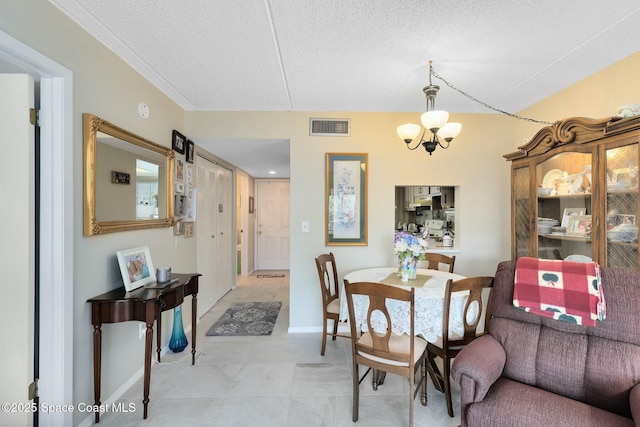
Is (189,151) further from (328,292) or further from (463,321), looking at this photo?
(463,321)

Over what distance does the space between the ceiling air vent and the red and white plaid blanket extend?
6.94ft

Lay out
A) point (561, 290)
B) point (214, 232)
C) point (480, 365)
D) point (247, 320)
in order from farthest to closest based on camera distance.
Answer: point (214, 232)
point (247, 320)
point (561, 290)
point (480, 365)

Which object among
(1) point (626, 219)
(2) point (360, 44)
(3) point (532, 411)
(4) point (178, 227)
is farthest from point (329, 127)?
(3) point (532, 411)

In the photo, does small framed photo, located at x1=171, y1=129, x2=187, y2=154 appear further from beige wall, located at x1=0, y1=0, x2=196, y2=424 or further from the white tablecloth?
the white tablecloth

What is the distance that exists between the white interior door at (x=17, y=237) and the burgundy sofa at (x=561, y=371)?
2.29 meters

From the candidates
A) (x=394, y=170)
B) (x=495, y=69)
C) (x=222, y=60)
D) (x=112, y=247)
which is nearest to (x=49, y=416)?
(x=112, y=247)

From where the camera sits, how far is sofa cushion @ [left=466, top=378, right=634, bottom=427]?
1.21 m

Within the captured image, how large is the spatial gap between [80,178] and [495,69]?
10.0 feet

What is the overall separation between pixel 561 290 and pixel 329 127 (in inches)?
95.9

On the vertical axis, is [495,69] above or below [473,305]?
above

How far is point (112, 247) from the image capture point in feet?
6.45

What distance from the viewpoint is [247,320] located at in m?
3.44

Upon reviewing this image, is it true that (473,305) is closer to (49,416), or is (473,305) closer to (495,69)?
(495,69)

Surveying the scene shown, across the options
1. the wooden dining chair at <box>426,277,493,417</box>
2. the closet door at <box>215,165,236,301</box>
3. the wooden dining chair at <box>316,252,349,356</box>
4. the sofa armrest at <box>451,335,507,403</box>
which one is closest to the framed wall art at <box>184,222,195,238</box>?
the closet door at <box>215,165,236,301</box>
